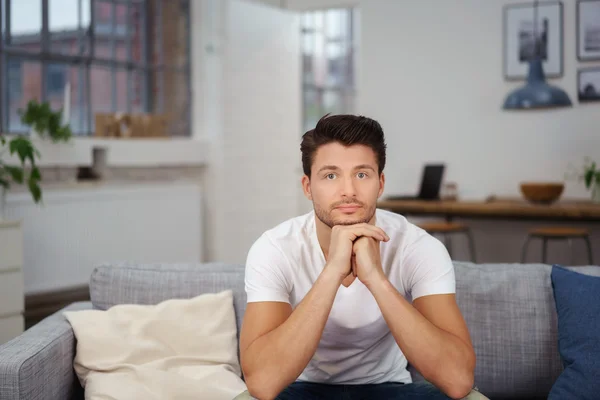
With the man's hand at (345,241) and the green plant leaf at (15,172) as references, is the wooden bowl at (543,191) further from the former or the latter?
the man's hand at (345,241)

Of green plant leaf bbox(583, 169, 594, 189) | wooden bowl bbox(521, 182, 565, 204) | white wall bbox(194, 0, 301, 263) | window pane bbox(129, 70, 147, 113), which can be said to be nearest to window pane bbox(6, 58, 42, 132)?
window pane bbox(129, 70, 147, 113)

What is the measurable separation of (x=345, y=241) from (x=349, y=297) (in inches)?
7.2

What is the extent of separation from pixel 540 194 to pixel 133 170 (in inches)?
129

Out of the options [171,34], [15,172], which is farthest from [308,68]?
[15,172]

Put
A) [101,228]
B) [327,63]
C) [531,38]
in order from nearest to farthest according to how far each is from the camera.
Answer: [101,228], [531,38], [327,63]

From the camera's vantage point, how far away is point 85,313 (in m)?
2.36

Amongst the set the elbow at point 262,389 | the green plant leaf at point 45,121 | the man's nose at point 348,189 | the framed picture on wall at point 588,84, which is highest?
the framed picture on wall at point 588,84

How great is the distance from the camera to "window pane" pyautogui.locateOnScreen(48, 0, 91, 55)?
233 inches

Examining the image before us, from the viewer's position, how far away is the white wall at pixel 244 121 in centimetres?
682

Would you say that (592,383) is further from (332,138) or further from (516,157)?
(516,157)

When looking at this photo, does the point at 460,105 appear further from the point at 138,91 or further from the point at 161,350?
the point at 161,350

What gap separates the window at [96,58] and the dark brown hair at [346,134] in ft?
13.6

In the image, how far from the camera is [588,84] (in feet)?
19.8

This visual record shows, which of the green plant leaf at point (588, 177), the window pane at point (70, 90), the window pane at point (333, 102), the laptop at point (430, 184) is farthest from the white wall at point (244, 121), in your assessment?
the green plant leaf at point (588, 177)
